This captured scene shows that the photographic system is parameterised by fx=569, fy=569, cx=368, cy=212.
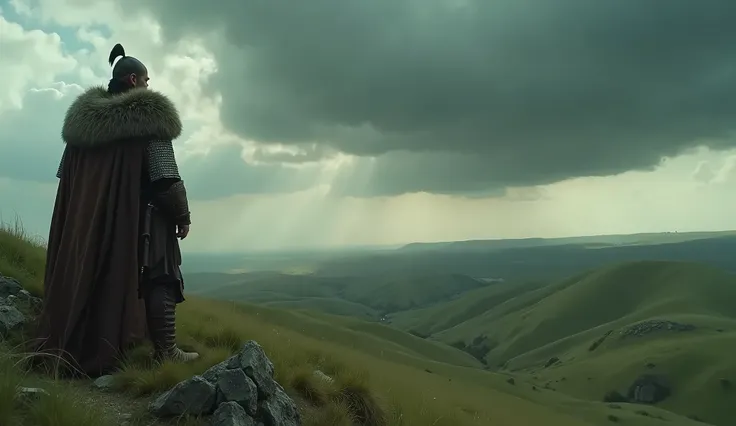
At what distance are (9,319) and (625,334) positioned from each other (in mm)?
131552

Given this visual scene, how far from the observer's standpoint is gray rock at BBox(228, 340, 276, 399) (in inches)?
219

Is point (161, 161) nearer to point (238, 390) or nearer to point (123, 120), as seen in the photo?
point (123, 120)

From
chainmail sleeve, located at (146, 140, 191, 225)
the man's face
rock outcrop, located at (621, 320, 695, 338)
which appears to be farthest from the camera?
rock outcrop, located at (621, 320, 695, 338)

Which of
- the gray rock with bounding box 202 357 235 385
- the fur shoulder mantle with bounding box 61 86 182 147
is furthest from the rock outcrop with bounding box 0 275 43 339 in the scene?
the gray rock with bounding box 202 357 235 385

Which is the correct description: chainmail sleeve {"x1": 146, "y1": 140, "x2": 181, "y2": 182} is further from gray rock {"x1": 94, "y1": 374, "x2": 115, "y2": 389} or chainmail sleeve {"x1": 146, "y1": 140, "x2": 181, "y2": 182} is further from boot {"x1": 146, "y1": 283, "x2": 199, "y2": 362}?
gray rock {"x1": 94, "y1": 374, "x2": 115, "y2": 389}

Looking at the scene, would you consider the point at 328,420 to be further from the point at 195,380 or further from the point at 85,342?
the point at 85,342

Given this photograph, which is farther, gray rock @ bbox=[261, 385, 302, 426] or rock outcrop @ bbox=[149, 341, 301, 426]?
gray rock @ bbox=[261, 385, 302, 426]

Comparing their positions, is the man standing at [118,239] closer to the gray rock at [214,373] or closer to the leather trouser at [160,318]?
the leather trouser at [160,318]

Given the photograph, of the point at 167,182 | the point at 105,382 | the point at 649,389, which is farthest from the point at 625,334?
the point at 105,382

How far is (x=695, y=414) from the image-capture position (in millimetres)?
83312

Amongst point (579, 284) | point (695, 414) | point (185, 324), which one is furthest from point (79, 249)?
point (579, 284)

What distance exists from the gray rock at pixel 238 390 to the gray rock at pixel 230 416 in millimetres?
133

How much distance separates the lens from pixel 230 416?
4.94m

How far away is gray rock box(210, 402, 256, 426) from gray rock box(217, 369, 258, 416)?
5.2 inches
